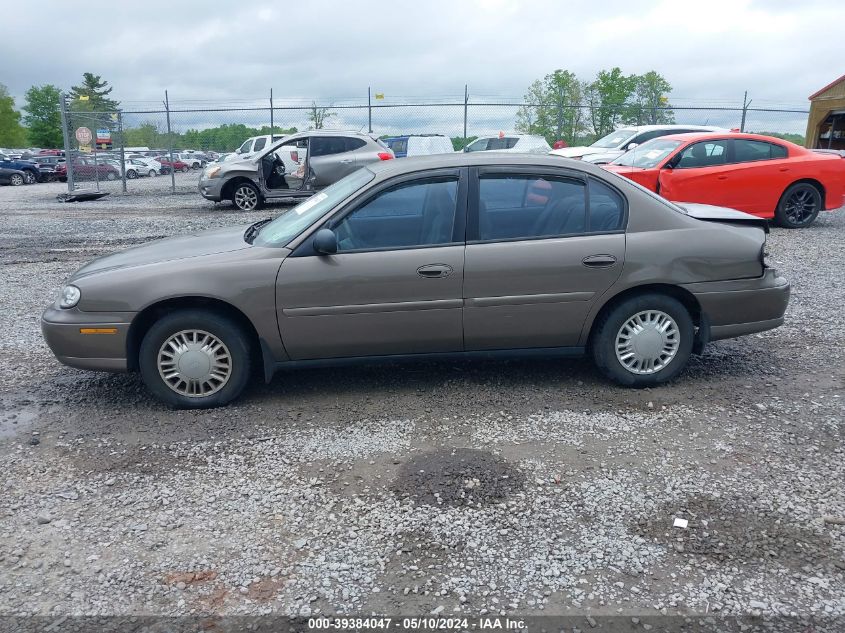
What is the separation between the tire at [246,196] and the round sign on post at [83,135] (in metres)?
6.89

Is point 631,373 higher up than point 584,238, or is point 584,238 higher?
point 584,238

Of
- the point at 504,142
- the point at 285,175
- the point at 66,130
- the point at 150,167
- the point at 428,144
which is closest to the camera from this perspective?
the point at 285,175

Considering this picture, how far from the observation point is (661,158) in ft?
37.4

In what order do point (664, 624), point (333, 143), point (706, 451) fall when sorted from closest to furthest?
point (664, 624) → point (706, 451) → point (333, 143)

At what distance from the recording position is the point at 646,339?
15.4ft

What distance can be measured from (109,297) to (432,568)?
2689 mm

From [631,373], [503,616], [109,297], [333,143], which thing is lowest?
[503,616]

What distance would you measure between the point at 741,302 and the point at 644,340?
28.0 inches

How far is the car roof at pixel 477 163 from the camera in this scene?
15.4 ft

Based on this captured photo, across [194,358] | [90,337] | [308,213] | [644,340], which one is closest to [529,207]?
[644,340]

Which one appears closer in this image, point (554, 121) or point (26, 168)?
point (554, 121)

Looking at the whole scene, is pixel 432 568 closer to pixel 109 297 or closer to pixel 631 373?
pixel 631 373

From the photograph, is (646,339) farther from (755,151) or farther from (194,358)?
(755,151)

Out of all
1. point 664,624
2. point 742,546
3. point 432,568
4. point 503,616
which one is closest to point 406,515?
point 432,568
